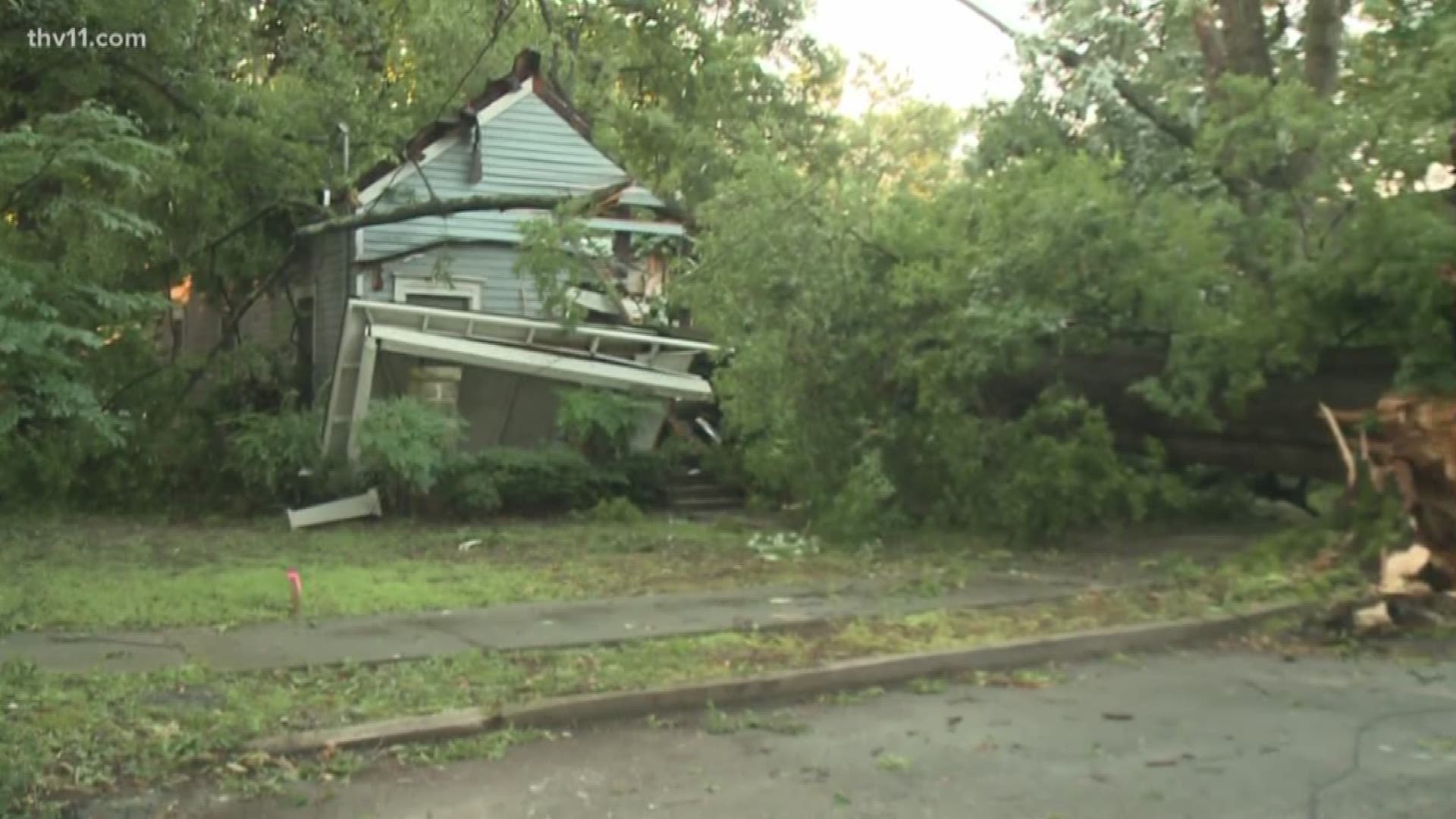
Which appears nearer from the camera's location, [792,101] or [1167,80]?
[1167,80]

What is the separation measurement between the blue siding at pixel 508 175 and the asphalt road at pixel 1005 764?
1313 cm

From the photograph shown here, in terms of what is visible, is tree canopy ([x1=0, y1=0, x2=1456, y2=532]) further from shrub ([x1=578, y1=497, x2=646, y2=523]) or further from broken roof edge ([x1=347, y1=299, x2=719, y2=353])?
shrub ([x1=578, y1=497, x2=646, y2=523])

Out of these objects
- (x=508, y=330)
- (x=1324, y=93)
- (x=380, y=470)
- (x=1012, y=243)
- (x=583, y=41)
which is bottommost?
(x=380, y=470)

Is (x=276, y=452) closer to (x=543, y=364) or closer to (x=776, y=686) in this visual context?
(x=543, y=364)

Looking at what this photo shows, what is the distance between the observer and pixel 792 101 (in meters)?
26.5

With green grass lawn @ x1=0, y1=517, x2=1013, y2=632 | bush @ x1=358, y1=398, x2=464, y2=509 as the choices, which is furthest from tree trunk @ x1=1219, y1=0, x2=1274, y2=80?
bush @ x1=358, y1=398, x2=464, y2=509

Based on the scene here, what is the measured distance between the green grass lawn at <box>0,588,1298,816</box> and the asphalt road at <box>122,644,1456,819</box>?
0.37 metres

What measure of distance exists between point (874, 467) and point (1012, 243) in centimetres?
271

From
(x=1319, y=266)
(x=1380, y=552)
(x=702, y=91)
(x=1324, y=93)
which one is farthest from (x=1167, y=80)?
(x=1380, y=552)

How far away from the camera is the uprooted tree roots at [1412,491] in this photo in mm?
9211

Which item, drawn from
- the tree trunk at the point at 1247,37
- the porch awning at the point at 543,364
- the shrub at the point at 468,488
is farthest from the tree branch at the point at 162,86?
the tree trunk at the point at 1247,37

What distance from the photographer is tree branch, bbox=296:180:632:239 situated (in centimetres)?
1659

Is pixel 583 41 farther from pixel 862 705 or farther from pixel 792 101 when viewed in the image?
pixel 862 705

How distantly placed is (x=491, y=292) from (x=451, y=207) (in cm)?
293
